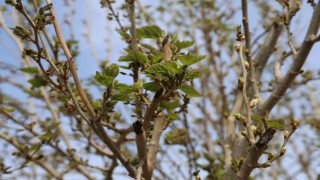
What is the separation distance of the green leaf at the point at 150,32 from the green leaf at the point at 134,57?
216 millimetres

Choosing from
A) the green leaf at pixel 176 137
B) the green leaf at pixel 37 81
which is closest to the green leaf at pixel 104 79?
the green leaf at pixel 37 81

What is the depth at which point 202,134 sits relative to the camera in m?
5.45

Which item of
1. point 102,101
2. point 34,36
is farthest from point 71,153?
point 34,36

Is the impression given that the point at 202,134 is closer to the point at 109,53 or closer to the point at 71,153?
the point at 109,53

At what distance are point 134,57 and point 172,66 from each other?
29 centimetres

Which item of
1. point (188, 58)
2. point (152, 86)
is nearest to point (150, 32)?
point (152, 86)

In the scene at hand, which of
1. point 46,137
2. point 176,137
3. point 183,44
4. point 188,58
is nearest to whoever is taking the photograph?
point 188,58

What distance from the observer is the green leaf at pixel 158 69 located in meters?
1.44

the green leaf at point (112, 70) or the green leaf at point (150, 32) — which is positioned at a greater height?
the green leaf at point (150, 32)

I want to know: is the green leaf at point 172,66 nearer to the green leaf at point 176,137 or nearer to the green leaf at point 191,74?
the green leaf at point 191,74

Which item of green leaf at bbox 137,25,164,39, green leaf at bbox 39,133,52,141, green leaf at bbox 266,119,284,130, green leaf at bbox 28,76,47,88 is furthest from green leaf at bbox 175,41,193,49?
green leaf at bbox 39,133,52,141

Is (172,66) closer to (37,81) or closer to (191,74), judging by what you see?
(191,74)

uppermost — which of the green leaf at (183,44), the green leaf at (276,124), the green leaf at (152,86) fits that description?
the green leaf at (183,44)

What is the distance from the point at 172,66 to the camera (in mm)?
1431
